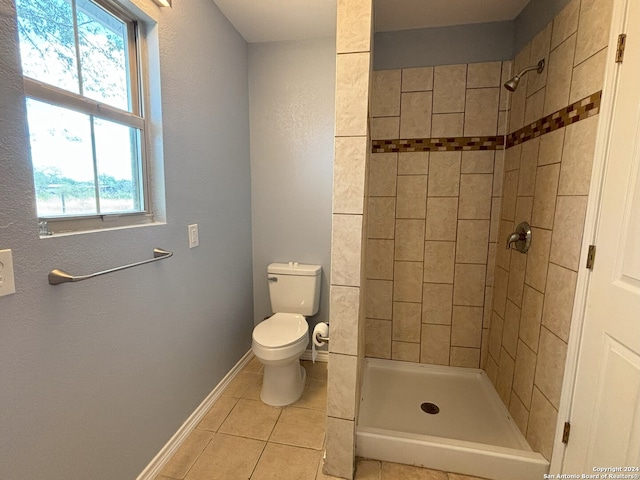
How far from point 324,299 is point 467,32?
201 cm

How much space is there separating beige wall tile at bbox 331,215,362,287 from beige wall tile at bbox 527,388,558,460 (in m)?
1.03

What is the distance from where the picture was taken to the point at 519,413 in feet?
5.23

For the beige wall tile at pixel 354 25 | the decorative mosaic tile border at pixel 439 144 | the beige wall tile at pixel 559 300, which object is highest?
the beige wall tile at pixel 354 25

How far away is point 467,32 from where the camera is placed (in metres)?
1.88

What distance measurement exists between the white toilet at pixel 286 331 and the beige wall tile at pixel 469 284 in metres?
0.96

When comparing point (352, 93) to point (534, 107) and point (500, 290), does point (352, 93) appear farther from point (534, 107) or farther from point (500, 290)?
point (500, 290)

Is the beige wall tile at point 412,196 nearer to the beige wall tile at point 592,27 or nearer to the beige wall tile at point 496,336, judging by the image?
the beige wall tile at point 496,336

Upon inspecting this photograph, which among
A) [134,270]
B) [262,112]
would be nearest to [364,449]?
[134,270]

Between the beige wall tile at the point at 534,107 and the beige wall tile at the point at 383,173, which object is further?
the beige wall tile at the point at 383,173

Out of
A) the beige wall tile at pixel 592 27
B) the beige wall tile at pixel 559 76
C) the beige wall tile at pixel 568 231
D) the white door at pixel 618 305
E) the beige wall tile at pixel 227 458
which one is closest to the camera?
the white door at pixel 618 305

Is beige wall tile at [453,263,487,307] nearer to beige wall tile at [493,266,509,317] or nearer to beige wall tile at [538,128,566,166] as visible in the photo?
beige wall tile at [493,266,509,317]

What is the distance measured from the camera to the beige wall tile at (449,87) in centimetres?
191

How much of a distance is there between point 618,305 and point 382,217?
130 cm

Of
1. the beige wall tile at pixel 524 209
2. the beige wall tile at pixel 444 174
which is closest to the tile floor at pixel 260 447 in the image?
the beige wall tile at pixel 524 209
